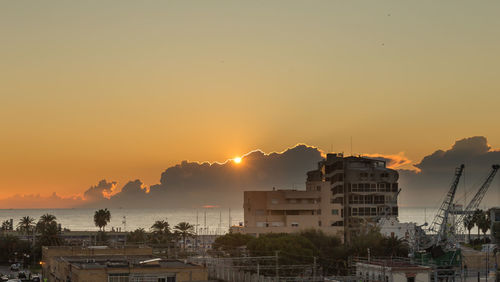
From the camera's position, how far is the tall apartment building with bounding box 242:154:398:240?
159125 millimetres

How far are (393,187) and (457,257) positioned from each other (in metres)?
47.4

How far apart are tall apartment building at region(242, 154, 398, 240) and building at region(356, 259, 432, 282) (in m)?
74.9

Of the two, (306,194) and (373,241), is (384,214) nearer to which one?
(306,194)

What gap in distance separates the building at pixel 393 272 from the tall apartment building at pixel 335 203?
74890 mm

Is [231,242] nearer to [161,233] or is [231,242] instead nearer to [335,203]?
[161,233]

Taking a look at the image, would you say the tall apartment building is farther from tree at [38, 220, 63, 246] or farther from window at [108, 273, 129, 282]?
window at [108, 273, 129, 282]

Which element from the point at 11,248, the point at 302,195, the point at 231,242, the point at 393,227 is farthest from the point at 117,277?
the point at 302,195

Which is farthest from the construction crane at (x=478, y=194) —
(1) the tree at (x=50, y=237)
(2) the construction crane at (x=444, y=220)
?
(1) the tree at (x=50, y=237)

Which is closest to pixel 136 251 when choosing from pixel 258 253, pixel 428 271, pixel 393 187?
pixel 258 253

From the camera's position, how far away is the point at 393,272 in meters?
76.2

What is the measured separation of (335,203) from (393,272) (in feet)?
284

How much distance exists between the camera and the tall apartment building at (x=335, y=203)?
15912 centimetres

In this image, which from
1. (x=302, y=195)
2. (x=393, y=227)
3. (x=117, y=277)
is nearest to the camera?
(x=117, y=277)

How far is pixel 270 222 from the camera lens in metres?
159
